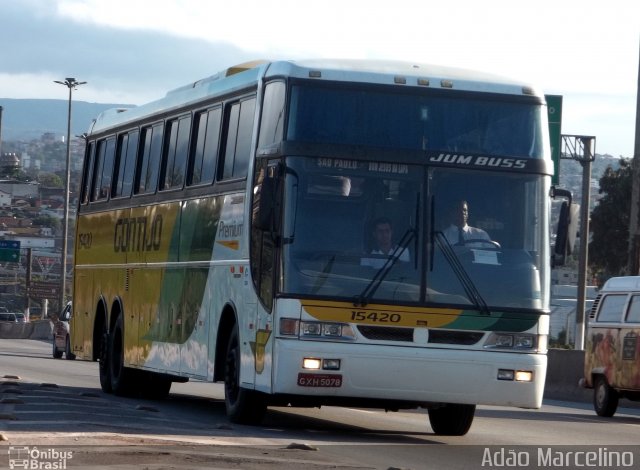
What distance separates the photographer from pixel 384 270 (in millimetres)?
14039

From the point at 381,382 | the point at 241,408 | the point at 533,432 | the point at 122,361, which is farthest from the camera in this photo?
the point at 122,361

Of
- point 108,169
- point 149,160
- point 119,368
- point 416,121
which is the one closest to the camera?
point 416,121

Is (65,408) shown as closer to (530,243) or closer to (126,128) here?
(530,243)

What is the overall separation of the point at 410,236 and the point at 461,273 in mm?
600

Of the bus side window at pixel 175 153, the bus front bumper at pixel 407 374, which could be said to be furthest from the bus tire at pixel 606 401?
the bus front bumper at pixel 407 374

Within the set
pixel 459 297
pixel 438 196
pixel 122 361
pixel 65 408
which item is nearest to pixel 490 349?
pixel 459 297

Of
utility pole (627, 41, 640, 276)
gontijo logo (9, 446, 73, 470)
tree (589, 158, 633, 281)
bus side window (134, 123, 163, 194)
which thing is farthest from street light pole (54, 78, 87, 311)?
gontijo logo (9, 446, 73, 470)

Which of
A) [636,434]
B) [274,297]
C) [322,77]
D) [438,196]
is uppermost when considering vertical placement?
[322,77]

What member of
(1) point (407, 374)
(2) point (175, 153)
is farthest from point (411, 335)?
(2) point (175, 153)

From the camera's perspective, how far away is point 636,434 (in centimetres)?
1834

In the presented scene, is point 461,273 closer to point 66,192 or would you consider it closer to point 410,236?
point 410,236

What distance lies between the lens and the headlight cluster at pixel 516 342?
46.6 ft

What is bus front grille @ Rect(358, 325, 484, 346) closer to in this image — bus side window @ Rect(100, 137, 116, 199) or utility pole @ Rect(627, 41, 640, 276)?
bus side window @ Rect(100, 137, 116, 199)

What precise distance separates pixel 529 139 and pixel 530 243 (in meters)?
1.09
